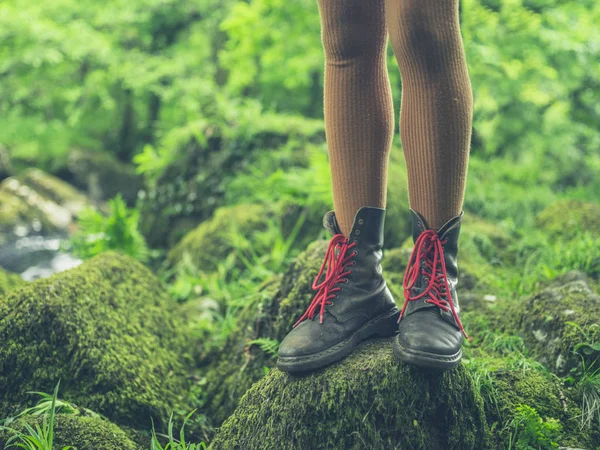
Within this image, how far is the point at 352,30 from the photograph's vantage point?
172cm

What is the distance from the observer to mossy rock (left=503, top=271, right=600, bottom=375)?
1983 millimetres

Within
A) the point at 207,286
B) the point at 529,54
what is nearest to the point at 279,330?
the point at 207,286

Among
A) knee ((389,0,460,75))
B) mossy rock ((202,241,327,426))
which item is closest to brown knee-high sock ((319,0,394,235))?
knee ((389,0,460,75))

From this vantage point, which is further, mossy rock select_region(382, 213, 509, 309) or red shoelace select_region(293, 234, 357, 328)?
mossy rock select_region(382, 213, 509, 309)

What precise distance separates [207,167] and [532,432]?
4.11 metres

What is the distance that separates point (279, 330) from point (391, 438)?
0.86 m

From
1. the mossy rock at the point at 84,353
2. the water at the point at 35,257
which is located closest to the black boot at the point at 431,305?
the mossy rock at the point at 84,353

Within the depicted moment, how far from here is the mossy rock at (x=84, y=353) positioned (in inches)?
84.2

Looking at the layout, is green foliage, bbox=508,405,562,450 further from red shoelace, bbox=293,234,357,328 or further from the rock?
the rock

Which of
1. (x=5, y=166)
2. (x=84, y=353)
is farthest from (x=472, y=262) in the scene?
(x=5, y=166)

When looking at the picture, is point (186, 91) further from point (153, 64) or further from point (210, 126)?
point (210, 126)

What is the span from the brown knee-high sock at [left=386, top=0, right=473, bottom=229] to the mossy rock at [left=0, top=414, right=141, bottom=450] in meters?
1.26

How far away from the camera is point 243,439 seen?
182 cm

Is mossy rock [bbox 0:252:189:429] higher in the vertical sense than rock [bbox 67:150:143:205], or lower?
higher
